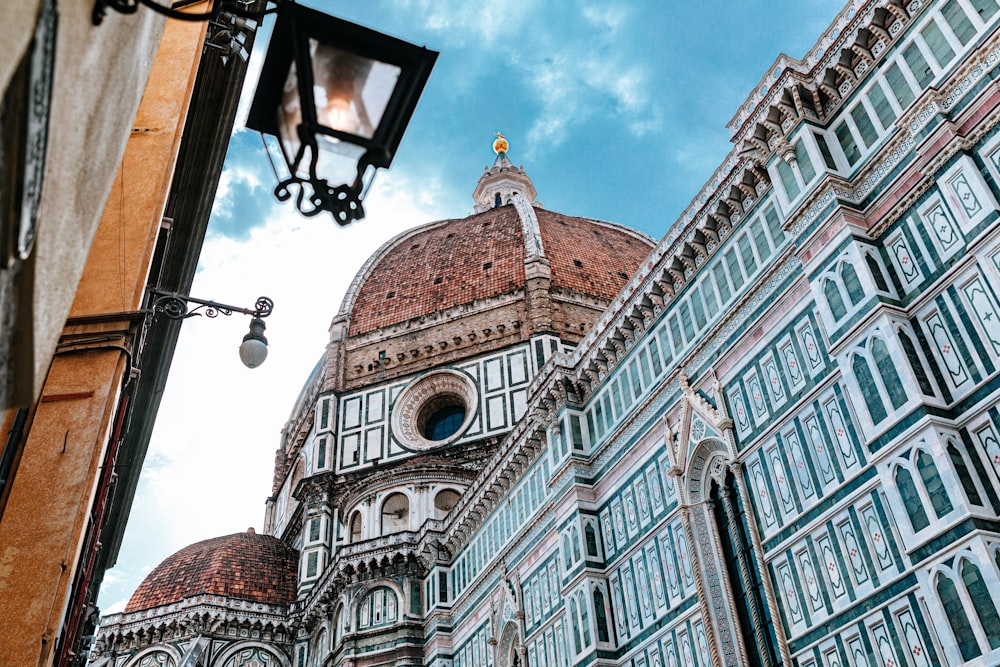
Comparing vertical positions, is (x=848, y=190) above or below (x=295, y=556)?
below

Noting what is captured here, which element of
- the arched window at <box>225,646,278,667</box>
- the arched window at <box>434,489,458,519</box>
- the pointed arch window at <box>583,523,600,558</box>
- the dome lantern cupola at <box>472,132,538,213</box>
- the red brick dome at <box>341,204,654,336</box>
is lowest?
the pointed arch window at <box>583,523,600,558</box>

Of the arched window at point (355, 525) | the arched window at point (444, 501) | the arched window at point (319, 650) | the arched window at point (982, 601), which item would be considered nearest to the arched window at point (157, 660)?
the arched window at point (319, 650)

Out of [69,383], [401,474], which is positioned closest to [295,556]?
[401,474]

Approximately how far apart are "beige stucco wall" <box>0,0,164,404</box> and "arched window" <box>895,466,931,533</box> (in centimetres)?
985

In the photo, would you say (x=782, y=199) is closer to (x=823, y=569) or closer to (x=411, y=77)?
(x=823, y=569)

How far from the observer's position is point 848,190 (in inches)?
514

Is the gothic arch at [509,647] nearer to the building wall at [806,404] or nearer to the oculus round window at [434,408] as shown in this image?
the building wall at [806,404]

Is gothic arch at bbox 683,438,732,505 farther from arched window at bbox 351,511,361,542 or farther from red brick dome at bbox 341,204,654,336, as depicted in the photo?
red brick dome at bbox 341,204,654,336

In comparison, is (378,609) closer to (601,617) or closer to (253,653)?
(253,653)

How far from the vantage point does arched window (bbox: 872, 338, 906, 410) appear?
431 inches

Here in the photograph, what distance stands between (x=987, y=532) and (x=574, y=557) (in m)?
9.29

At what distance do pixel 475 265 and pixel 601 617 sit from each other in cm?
2738

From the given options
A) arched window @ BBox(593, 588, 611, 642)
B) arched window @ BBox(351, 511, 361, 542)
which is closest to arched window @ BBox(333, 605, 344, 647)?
arched window @ BBox(351, 511, 361, 542)

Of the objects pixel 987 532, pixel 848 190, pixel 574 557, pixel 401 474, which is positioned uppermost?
pixel 401 474
